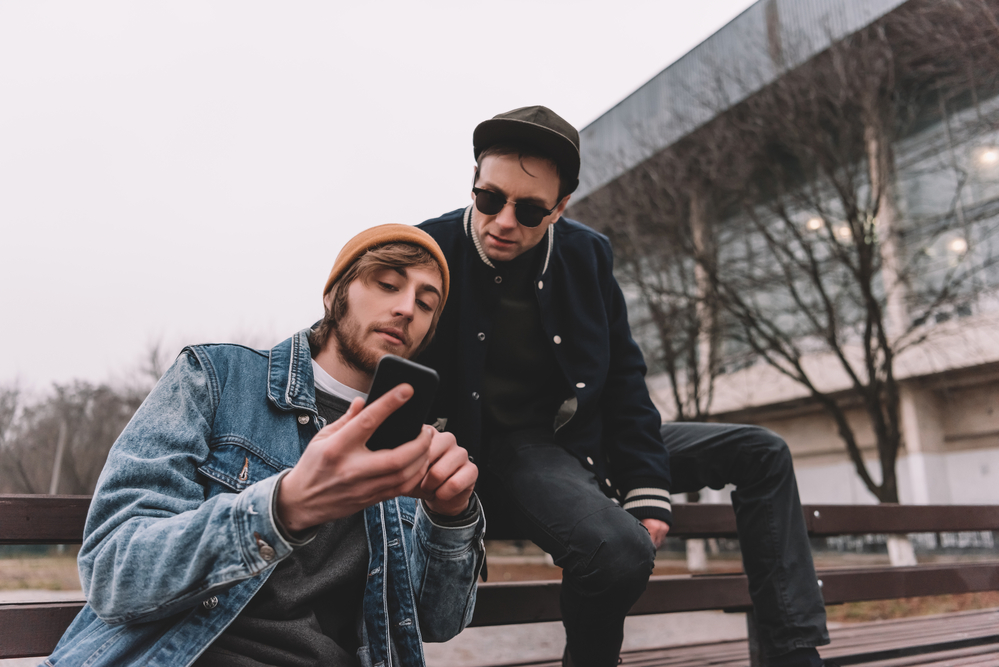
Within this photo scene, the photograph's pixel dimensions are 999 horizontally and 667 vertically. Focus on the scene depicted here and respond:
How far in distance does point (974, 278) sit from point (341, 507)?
14.7 metres

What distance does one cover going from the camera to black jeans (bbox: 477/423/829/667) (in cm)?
209

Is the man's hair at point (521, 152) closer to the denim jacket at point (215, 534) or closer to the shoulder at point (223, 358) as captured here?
the denim jacket at point (215, 534)

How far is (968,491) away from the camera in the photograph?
59.7 ft

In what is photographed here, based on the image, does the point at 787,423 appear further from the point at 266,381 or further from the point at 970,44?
the point at 266,381

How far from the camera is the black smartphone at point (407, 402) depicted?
1.11 meters

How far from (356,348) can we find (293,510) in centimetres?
76

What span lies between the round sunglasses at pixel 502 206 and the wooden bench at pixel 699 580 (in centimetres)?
158

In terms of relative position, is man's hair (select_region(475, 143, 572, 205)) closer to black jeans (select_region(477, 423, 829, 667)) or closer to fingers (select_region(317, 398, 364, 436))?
black jeans (select_region(477, 423, 829, 667))

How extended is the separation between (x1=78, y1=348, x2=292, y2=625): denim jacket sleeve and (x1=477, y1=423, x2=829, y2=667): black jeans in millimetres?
1116

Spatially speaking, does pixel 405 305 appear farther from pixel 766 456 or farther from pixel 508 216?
pixel 766 456

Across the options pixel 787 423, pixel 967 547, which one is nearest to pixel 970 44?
pixel 967 547

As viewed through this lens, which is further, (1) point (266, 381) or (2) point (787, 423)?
(2) point (787, 423)

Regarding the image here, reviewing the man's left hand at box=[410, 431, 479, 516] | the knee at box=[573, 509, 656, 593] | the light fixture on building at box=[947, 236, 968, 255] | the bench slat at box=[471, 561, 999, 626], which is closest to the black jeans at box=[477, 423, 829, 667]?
the knee at box=[573, 509, 656, 593]

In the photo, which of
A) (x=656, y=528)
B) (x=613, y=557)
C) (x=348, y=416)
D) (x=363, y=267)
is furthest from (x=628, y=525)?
(x=348, y=416)
